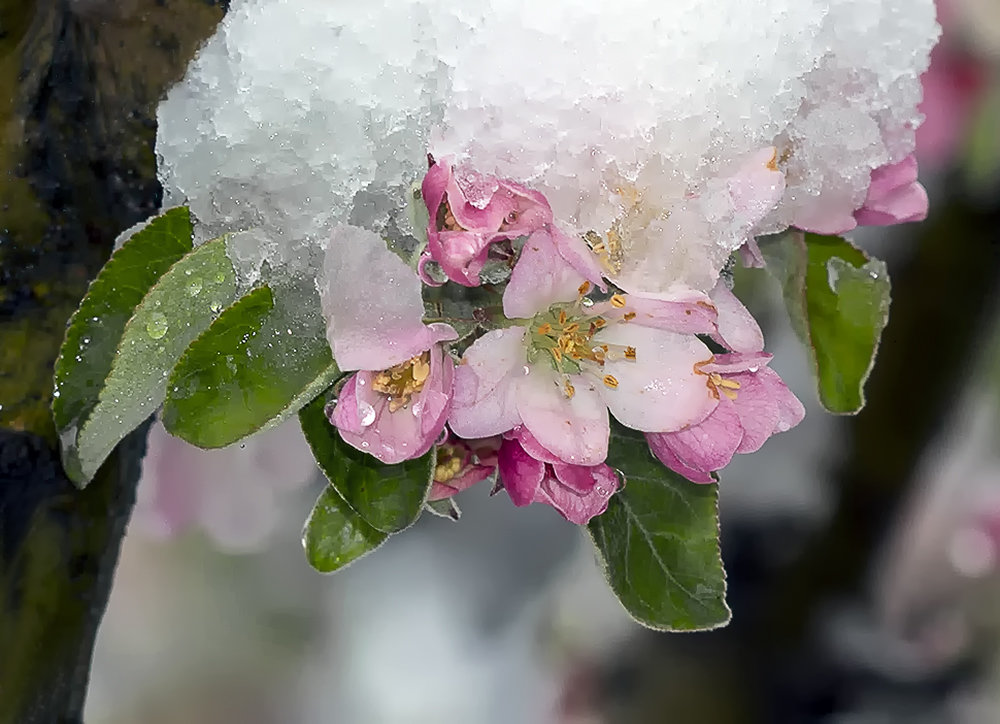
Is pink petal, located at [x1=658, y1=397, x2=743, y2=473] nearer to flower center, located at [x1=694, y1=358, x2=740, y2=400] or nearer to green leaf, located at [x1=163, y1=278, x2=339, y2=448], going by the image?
flower center, located at [x1=694, y1=358, x2=740, y2=400]

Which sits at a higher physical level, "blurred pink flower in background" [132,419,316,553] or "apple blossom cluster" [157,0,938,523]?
"apple blossom cluster" [157,0,938,523]

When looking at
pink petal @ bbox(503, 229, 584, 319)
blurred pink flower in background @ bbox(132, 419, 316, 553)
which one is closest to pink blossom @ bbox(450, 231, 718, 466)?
pink petal @ bbox(503, 229, 584, 319)

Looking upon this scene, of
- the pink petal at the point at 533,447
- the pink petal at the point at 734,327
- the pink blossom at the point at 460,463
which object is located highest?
the pink petal at the point at 734,327

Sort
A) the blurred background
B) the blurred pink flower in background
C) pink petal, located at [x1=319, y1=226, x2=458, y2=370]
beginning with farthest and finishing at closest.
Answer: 1. the blurred background
2. the blurred pink flower in background
3. pink petal, located at [x1=319, y1=226, x2=458, y2=370]

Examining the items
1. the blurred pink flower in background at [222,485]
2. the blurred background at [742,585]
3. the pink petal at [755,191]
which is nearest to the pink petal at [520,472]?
the pink petal at [755,191]

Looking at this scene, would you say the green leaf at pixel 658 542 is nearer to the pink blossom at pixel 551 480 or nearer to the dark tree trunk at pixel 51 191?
the pink blossom at pixel 551 480

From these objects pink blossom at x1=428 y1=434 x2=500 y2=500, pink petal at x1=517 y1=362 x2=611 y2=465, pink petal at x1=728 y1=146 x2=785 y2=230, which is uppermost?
pink petal at x1=728 y1=146 x2=785 y2=230
